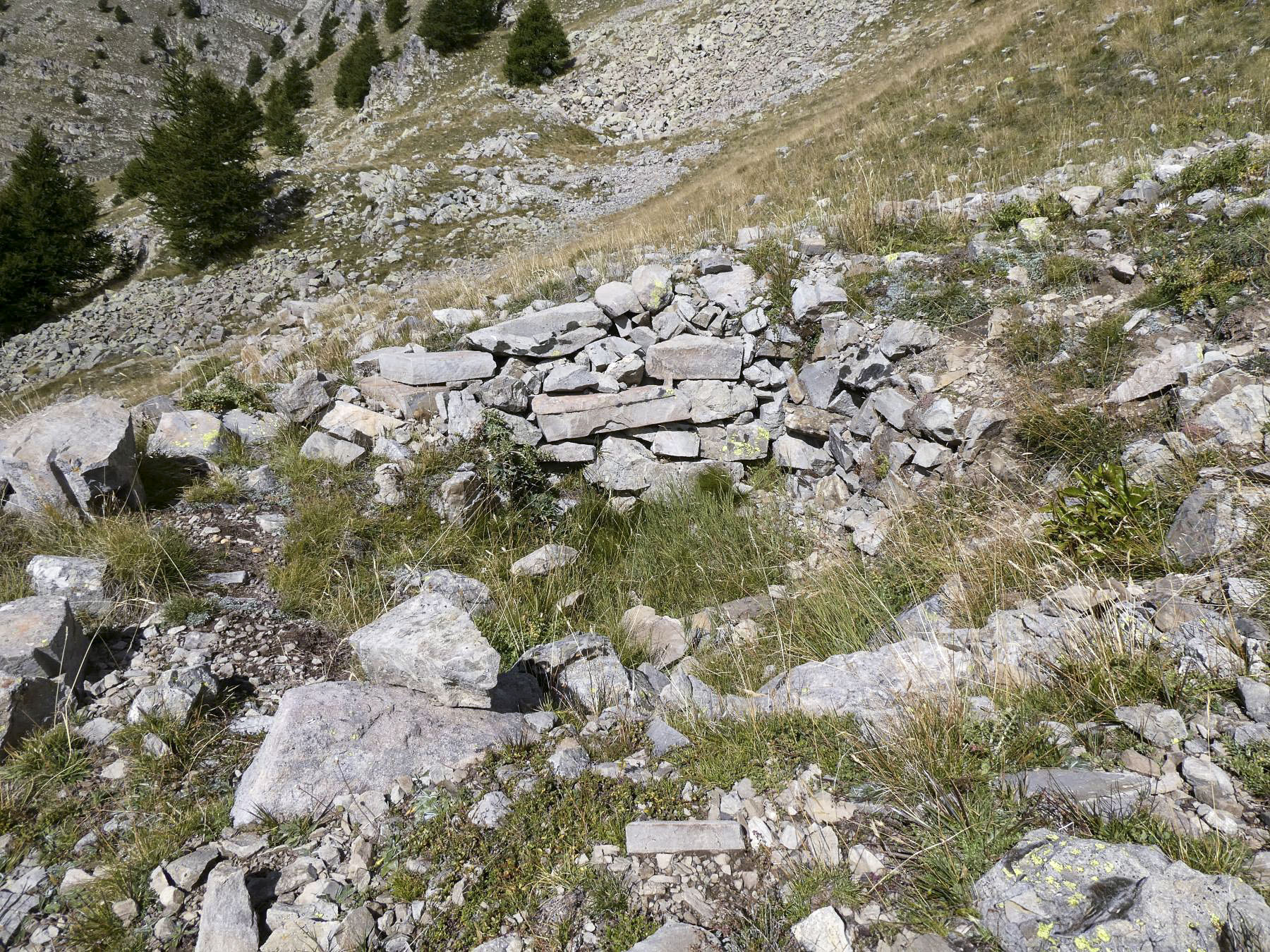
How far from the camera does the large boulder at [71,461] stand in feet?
17.2

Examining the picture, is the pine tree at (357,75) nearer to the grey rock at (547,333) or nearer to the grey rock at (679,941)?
the grey rock at (547,333)

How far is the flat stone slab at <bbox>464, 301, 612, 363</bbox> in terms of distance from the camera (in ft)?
26.8

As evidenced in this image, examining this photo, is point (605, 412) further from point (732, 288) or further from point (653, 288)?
point (732, 288)

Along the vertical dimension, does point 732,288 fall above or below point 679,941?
above

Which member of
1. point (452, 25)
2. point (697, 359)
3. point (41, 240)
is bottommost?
point (697, 359)

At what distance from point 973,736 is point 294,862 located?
314cm

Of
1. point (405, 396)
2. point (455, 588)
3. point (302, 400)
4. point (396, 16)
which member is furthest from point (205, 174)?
point (396, 16)

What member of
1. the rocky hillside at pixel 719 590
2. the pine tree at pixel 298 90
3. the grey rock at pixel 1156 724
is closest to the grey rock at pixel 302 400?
the rocky hillside at pixel 719 590

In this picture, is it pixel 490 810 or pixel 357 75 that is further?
pixel 357 75

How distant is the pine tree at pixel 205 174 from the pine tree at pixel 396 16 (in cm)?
3937

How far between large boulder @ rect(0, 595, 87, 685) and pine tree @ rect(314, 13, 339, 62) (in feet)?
268

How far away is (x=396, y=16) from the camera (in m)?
57.8

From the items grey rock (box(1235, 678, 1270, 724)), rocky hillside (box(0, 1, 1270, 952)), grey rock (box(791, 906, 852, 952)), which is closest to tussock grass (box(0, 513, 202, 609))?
rocky hillside (box(0, 1, 1270, 952))

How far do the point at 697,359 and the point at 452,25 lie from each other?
47382mm
